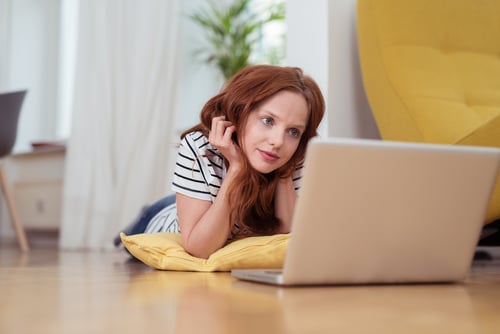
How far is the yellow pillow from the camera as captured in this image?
1.50 metres

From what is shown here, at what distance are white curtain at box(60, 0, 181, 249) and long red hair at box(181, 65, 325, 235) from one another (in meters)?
2.18

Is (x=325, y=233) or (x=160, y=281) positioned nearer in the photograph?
(x=325, y=233)

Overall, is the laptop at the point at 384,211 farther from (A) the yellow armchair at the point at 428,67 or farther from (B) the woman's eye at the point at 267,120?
(A) the yellow armchair at the point at 428,67

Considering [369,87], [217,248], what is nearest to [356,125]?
[369,87]

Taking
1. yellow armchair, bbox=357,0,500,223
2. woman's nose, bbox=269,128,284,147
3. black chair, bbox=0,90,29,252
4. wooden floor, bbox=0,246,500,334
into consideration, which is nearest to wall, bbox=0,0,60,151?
black chair, bbox=0,90,29,252

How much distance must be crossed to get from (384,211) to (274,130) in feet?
1.59

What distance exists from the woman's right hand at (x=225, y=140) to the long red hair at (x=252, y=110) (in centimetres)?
2

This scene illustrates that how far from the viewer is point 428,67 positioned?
2.22 m

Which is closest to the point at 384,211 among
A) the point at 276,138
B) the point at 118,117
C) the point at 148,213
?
the point at 276,138

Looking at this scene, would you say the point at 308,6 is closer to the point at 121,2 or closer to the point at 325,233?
the point at 325,233

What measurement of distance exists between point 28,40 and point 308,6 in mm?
3548

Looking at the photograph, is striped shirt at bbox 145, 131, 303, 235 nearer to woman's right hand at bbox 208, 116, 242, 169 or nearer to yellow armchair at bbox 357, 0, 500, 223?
woman's right hand at bbox 208, 116, 242, 169

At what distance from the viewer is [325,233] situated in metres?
1.13

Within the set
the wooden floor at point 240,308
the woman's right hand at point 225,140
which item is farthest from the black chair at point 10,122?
the wooden floor at point 240,308
